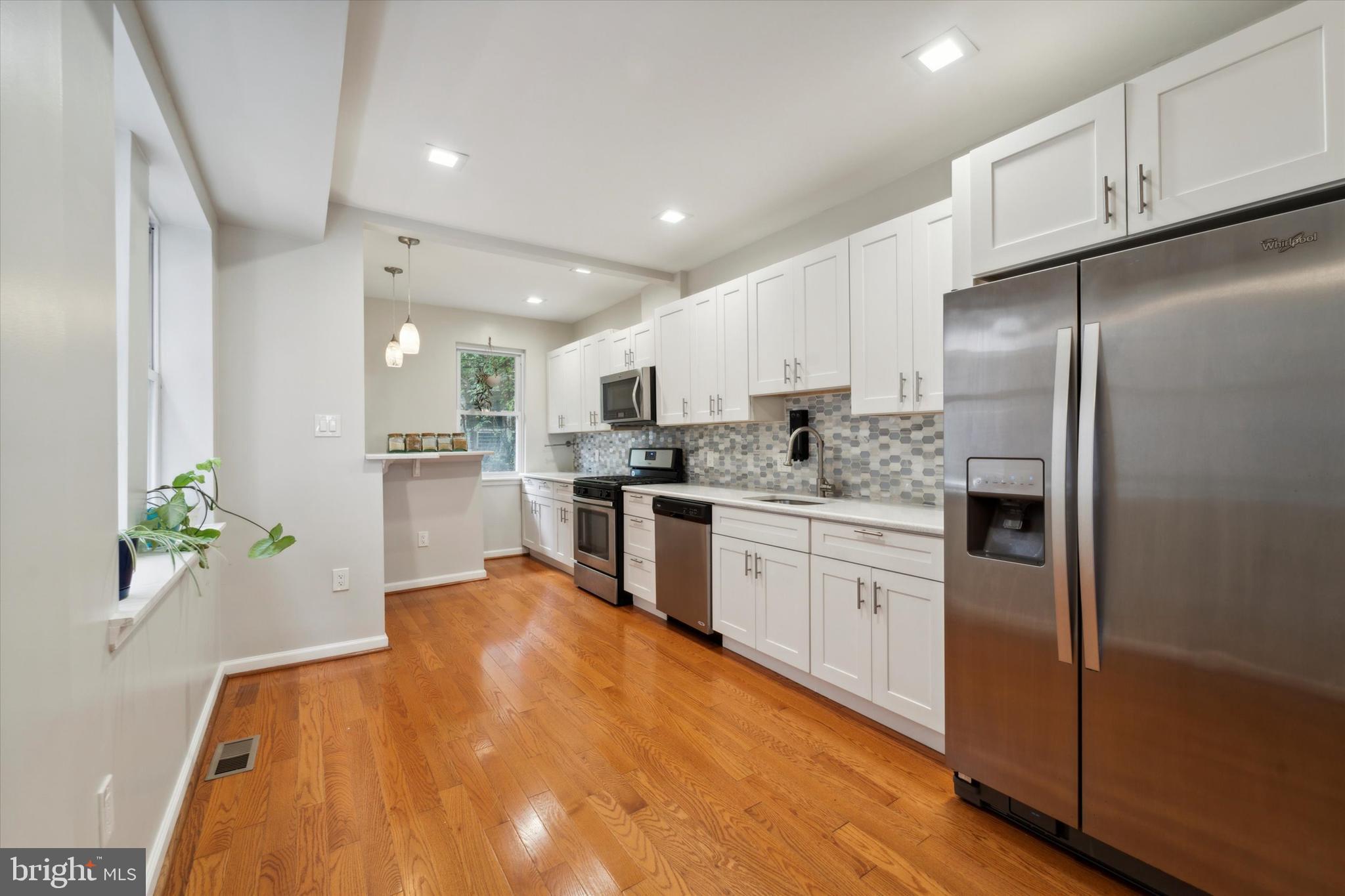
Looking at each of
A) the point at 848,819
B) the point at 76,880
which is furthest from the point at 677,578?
the point at 76,880

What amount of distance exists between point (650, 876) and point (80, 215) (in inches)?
82.6

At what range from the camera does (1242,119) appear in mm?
1337

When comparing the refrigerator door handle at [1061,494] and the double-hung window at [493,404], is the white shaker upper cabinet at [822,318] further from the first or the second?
the double-hung window at [493,404]

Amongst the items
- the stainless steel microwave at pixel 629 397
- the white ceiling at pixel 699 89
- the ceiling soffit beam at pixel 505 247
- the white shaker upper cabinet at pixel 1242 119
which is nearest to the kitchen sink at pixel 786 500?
the stainless steel microwave at pixel 629 397

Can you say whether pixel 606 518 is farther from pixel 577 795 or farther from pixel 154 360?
pixel 154 360

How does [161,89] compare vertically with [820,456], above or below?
above

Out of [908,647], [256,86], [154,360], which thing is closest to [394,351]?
[154,360]

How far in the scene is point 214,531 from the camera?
1.72m

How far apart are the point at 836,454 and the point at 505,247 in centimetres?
261

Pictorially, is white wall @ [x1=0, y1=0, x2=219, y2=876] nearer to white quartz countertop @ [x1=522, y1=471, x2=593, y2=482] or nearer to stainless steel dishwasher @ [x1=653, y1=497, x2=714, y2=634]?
stainless steel dishwasher @ [x1=653, y1=497, x2=714, y2=634]

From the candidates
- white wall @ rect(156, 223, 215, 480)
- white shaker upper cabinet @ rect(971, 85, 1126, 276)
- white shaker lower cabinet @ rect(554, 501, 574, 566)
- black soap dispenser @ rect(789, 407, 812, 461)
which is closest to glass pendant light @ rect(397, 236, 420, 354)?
white wall @ rect(156, 223, 215, 480)

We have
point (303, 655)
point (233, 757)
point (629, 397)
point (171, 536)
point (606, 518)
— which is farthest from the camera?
point (629, 397)

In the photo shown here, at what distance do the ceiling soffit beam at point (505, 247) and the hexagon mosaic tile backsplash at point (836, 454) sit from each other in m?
1.30

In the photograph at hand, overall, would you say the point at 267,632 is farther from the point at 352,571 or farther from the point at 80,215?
the point at 80,215
